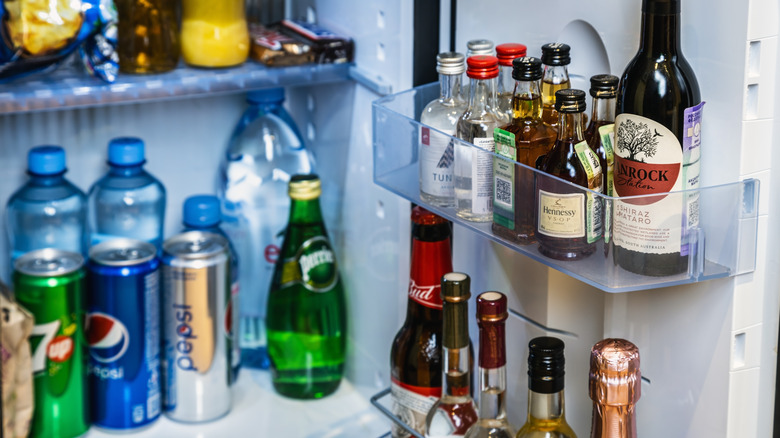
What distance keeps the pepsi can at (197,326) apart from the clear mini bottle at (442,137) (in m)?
0.47

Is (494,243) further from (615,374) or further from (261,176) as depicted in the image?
(261,176)

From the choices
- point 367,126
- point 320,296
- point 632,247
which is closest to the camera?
point 632,247

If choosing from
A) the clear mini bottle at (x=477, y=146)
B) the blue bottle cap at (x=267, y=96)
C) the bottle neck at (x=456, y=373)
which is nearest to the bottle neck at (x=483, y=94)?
the clear mini bottle at (x=477, y=146)

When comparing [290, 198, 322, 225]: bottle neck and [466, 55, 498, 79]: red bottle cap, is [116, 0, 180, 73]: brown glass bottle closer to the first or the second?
[290, 198, 322, 225]: bottle neck

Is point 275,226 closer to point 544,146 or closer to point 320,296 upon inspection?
point 320,296

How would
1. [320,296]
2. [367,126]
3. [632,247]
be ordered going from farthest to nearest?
[320,296], [367,126], [632,247]

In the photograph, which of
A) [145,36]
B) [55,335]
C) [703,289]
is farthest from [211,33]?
[703,289]

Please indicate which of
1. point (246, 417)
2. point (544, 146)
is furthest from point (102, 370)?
point (544, 146)

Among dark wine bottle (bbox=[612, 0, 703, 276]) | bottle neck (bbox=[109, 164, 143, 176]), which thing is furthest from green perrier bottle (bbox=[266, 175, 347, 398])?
dark wine bottle (bbox=[612, 0, 703, 276])

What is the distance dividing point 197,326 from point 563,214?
72 cm

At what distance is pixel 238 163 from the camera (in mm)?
1525

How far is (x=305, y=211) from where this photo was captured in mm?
1435

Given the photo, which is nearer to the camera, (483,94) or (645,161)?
(645,161)

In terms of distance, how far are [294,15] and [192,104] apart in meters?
0.21
